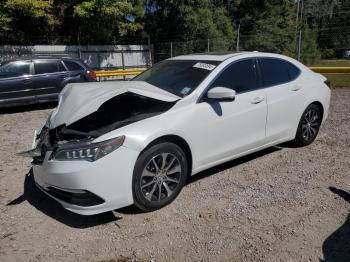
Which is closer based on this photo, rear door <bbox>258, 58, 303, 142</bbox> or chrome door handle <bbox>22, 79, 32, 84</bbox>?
rear door <bbox>258, 58, 303, 142</bbox>

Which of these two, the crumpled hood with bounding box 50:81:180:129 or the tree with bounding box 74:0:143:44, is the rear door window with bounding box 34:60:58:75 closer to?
the crumpled hood with bounding box 50:81:180:129

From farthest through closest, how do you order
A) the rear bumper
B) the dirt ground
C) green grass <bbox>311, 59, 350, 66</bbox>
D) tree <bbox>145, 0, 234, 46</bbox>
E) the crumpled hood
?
tree <bbox>145, 0, 234, 46</bbox>
green grass <bbox>311, 59, 350, 66</bbox>
the crumpled hood
the rear bumper
the dirt ground

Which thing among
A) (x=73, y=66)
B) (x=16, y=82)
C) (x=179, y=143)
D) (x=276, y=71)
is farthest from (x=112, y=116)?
(x=73, y=66)

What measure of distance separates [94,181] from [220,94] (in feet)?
5.64

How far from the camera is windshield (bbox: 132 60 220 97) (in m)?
4.38

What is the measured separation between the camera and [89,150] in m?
3.42

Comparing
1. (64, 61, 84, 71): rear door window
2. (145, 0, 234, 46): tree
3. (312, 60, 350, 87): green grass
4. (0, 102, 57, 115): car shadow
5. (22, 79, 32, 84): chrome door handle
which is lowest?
(0, 102, 57, 115): car shadow

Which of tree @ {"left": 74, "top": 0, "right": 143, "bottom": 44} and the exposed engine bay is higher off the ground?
tree @ {"left": 74, "top": 0, "right": 143, "bottom": 44}

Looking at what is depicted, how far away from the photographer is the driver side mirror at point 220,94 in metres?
4.13

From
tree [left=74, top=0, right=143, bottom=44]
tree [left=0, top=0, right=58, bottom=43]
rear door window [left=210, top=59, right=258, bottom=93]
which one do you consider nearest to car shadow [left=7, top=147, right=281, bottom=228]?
rear door window [left=210, top=59, right=258, bottom=93]

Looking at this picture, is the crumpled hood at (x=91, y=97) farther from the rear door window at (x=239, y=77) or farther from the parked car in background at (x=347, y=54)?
the parked car in background at (x=347, y=54)

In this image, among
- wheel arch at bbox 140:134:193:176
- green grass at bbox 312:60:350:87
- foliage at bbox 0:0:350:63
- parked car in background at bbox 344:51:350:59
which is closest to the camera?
wheel arch at bbox 140:134:193:176

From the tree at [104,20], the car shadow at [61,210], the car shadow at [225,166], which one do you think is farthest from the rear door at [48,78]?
the tree at [104,20]

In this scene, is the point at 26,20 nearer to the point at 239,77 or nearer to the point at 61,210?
the point at 239,77
